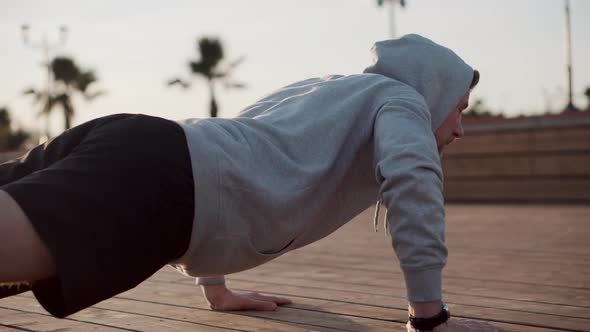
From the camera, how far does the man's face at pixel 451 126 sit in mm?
1953

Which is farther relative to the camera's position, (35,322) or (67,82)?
(67,82)

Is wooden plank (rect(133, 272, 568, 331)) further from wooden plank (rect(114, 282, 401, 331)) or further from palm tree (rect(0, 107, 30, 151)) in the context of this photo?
palm tree (rect(0, 107, 30, 151))

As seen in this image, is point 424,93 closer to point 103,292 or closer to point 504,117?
point 103,292

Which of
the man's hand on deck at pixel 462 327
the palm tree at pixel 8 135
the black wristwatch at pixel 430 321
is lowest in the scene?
the palm tree at pixel 8 135

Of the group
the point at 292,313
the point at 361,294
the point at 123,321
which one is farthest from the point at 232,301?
the point at 361,294

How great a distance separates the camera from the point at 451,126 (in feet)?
6.48

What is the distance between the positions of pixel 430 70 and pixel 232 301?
3.05 feet

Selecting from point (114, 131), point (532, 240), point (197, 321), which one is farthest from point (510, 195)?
point (114, 131)

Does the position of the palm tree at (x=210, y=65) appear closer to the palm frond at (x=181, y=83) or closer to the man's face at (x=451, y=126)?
the palm frond at (x=181, y=83)

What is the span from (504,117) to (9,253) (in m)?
7.08

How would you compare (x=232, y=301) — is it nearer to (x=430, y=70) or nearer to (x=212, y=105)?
(x=430, y=70)

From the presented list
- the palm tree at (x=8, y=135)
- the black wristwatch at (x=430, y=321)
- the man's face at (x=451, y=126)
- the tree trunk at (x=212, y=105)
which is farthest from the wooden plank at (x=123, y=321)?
the palm tree at (x=8, y=135)

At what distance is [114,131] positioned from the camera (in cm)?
155

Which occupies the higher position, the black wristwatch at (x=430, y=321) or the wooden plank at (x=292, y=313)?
the black wristwatch at (x=430, y=321)
